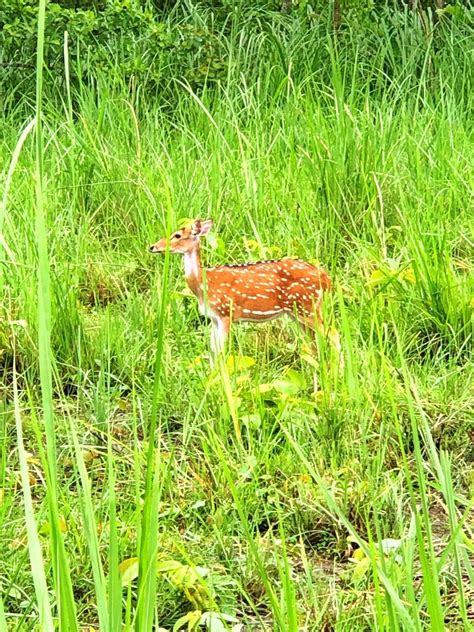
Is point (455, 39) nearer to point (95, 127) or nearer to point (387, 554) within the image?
point (95, 127)

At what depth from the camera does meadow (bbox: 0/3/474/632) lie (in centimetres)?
157

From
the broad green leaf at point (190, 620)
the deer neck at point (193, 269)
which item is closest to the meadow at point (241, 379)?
the broad green leaf at point (190, 620)

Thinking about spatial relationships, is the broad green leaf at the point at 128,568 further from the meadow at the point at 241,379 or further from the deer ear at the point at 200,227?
the deer ear at the point at 200,227

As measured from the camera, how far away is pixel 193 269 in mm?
3617

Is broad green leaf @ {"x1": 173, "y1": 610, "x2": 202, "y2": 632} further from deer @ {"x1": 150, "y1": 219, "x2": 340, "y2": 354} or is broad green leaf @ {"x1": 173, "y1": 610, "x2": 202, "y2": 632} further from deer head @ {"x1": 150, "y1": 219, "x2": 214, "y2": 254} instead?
deer head @ {"x1": 150, "y1": 219, "x2": 214, "y2": 254}

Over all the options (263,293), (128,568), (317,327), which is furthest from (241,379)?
(128,568)

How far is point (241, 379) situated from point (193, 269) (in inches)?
24.5

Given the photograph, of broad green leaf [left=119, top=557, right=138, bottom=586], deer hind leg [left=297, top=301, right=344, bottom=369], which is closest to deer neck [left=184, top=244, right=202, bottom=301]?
deer hind leg [left=297, top=301, right=344, bottom=369]

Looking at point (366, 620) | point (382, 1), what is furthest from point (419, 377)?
point (382, 1)

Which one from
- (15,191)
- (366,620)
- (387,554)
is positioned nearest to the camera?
(366,620)

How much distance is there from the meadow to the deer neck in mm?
149

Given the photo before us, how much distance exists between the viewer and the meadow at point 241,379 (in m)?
1.57

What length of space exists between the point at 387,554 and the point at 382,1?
20.8 feet

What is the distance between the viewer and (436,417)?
3201mm
